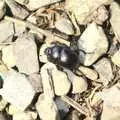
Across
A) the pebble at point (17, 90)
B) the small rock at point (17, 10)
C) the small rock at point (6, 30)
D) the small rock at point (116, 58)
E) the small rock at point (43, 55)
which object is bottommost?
the pebble at point (17, 90)

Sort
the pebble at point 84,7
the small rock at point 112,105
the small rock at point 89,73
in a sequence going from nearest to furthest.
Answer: the small rock at point 112,105, the small rock at point 89,73, the pebble at point 84,7

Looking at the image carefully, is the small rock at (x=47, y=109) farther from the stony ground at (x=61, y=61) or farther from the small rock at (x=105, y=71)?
the small rock at (x=105, y=71)

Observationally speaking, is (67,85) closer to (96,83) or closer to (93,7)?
(96,83)

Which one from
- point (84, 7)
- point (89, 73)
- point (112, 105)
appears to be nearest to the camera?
point (112, 105)

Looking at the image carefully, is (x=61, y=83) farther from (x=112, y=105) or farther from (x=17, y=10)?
(x=17, y=10)

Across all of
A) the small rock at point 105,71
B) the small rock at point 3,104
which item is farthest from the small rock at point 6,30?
the small rock at point 105,71

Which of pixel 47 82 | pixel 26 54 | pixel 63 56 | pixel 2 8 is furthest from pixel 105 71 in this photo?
pixel 2 8

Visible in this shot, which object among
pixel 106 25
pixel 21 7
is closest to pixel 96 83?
pixel 106 25
